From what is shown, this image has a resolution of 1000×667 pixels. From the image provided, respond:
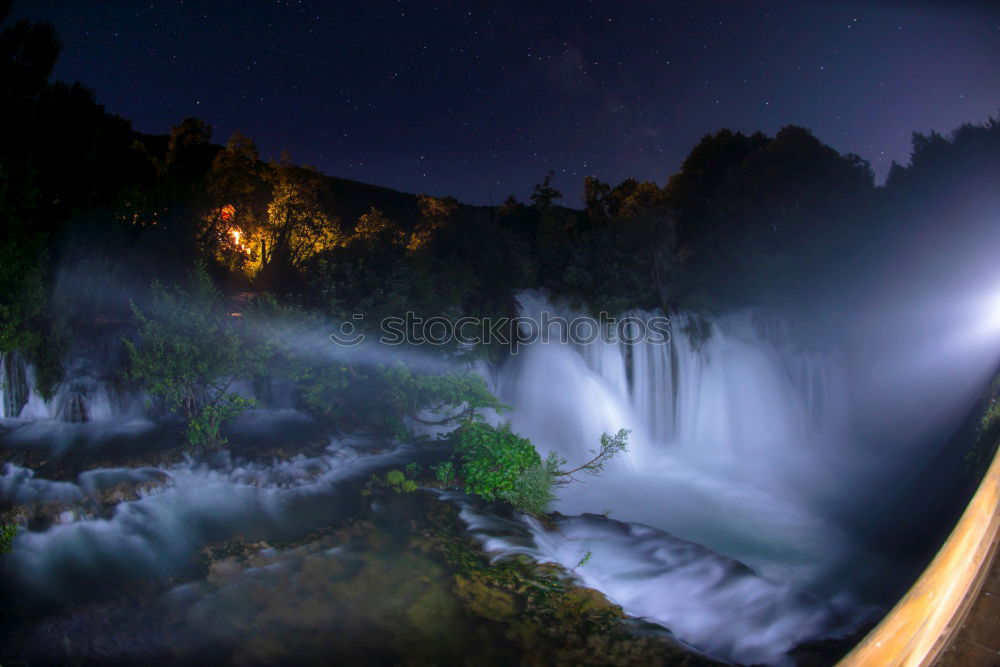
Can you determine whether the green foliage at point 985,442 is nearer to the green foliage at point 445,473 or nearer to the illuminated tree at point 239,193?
the green foliage at point 445,473

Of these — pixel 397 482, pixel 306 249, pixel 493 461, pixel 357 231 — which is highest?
pixel 357 231

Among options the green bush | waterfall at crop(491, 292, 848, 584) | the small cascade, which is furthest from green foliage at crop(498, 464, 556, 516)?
the small cascade

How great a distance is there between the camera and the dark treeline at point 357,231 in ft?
39.9

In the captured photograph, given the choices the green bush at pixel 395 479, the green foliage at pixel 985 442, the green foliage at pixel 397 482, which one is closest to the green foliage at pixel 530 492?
the green foliage at pixel 397 482

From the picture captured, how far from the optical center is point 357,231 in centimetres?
2161

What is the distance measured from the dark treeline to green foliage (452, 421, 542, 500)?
12.4ft

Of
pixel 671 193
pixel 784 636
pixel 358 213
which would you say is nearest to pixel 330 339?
pixel 784 636

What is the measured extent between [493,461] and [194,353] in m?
5.74

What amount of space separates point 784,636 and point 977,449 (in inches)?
237

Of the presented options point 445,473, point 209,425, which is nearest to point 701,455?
point 445,473

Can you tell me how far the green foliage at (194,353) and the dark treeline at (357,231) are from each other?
6.96 feet

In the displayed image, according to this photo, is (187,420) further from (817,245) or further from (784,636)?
(817,245)

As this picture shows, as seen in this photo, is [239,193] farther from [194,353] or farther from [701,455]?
[701,455]

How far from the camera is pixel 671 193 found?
34062mm
